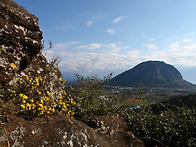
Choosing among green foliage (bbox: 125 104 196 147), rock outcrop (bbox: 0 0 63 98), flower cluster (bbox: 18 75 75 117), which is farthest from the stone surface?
rock outcrop (bbox: 0 0 63 98)

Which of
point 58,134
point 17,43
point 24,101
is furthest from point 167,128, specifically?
point 17,43

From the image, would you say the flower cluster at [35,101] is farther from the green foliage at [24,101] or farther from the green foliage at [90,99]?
the green foliage at [90,99]

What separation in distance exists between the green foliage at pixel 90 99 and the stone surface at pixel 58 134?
110cm

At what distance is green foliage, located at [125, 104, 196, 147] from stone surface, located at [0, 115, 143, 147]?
671 millimetres

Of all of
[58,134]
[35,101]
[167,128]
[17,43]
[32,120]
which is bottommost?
[167,128]

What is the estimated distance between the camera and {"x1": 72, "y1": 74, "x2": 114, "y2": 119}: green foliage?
643 centimetres

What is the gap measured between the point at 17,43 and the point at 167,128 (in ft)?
21.4

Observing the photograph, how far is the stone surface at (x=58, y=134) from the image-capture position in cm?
318

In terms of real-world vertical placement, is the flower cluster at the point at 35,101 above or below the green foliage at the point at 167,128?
above

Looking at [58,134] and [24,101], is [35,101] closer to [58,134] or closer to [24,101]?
[24,101]

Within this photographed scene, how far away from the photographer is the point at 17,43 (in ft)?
16.1

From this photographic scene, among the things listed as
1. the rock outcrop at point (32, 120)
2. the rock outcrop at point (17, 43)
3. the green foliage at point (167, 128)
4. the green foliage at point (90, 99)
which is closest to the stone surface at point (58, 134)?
the rock outcrop at point (32, 120)

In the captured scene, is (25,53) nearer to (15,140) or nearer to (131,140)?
(15,140)

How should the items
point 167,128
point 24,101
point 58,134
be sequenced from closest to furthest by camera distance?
point 58,134 → point 24,101 → point 167,128
